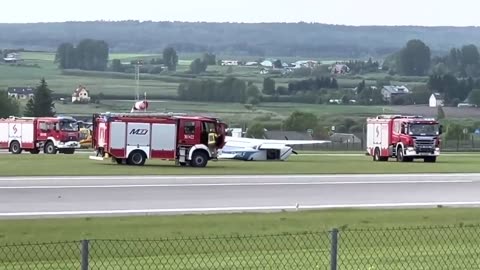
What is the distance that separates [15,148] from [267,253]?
188 ft

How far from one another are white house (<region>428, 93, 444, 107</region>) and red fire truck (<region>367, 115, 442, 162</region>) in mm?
86257

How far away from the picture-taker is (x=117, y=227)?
23641 millimetres

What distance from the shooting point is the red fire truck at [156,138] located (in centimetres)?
5069

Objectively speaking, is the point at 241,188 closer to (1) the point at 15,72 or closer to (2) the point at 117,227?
(2) the point at 117,227

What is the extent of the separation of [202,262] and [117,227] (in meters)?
7.32

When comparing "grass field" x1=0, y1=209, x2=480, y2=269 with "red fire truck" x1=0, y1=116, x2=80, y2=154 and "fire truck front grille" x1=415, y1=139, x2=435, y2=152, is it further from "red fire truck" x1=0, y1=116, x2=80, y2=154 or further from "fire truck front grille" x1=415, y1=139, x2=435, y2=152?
"red fire truck" x1=0, y1=116, x2=80, y2=154

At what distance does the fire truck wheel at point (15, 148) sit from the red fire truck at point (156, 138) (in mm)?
23116

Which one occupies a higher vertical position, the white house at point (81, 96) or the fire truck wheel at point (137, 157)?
the fire truck wheel at point (137, 157)

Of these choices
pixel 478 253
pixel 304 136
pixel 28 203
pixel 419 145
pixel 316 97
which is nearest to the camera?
pixel 478 253

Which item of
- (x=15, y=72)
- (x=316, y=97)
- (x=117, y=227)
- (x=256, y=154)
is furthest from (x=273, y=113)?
(x=117, y=227)

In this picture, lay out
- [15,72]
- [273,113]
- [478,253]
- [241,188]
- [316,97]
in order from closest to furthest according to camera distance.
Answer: [478,253], [241,188], [273,113], [316,97], [15,72]

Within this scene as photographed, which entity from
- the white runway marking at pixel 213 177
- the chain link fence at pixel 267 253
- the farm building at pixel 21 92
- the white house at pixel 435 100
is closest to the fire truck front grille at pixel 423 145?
the white runway marking at pixel 213 177

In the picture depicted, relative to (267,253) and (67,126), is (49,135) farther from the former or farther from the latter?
(267,253)

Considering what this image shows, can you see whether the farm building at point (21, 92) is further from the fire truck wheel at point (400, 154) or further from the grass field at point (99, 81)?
the fire truck wheel at point (400, 154)
